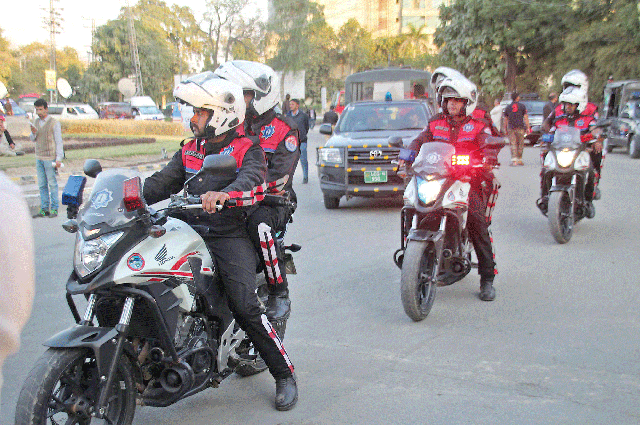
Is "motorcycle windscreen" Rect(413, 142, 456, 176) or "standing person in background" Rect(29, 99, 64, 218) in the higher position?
"motorcycle windscreen" Rect(413, 142, 456, 176)

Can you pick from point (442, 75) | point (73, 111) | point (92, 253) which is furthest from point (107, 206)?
point (73, 111)

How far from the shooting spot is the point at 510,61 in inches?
1614

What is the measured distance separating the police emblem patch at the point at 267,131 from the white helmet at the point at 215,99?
88cm

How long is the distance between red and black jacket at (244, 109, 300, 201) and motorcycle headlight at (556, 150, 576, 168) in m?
4.78

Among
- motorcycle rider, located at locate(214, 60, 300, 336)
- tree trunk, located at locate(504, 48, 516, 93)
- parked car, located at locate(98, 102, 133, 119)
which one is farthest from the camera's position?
parked car, located at locate(98, 102, 133, 119)

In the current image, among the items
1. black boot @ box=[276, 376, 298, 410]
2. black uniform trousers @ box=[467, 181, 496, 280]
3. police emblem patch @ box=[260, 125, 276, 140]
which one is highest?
police emblem patch @ box=[260, 125, 276, 140]

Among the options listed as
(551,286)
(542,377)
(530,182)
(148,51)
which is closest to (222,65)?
(542,377)

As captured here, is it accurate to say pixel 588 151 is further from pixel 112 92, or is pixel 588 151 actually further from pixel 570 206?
pixel 112 92

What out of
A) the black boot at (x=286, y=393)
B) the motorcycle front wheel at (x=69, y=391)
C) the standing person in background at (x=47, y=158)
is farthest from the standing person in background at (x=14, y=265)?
the standing person in background at (x=47, y=158)

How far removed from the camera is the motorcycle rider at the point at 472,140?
5996 mm

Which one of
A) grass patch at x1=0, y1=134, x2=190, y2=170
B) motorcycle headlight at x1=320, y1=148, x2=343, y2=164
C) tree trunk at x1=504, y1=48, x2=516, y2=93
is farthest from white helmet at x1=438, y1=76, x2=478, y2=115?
tree trunk at x1=504, y1=48, x2=516, y2=93

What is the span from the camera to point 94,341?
3.02 metres

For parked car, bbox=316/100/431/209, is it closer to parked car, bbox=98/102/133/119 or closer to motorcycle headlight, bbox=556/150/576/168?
motorcycle headlight, bbox=556/150/576/168

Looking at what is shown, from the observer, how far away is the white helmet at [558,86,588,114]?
28.5 feet
